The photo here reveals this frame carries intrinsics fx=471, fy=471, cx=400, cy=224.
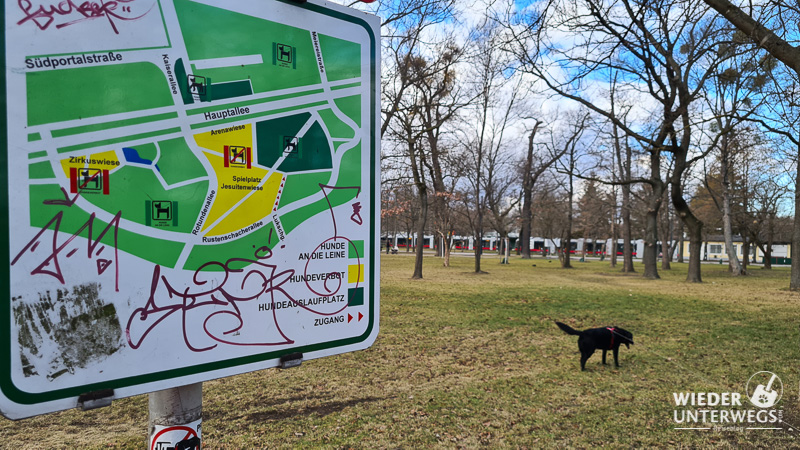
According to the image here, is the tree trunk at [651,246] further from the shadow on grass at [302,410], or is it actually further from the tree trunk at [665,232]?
the shadow on grass at [302,410]

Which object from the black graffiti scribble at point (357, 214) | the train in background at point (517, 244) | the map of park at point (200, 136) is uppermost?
the map of park at point (200, 136)

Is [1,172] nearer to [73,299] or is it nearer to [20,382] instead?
[73,299]

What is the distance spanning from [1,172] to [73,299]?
35 cm

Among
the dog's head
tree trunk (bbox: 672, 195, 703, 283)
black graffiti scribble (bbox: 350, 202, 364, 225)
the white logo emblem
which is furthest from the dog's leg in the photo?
tree trunk (bbox: 672, 195, 703, 283)

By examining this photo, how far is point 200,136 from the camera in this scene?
1.41 metres

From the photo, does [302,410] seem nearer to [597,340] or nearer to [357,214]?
[357,214]

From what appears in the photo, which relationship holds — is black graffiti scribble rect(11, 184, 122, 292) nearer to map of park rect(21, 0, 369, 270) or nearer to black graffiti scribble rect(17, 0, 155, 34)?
map of park rect(21, 0, 369, 270)

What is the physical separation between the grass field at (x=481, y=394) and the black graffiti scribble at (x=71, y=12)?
374 cm

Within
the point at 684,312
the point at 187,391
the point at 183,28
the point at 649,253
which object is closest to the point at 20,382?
the point at 187,391

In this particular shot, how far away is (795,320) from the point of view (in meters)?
11.3

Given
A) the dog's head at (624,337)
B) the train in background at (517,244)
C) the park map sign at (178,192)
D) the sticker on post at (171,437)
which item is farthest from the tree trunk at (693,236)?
the train in background at (517,244)

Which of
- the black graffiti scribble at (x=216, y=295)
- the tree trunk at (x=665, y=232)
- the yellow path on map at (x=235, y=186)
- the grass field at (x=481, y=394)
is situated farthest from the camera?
the tree trunk at (x=665, y=232)

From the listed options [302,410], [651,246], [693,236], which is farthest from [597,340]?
[651,246]

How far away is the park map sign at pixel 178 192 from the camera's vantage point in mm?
1150
